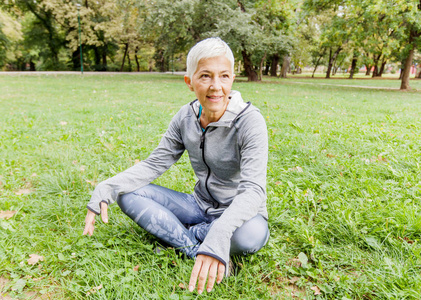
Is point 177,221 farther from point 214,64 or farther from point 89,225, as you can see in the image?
point 214,64

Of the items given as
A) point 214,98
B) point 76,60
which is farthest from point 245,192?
point 76,60

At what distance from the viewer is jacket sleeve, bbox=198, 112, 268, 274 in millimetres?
1374

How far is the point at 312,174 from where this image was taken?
10.5ft

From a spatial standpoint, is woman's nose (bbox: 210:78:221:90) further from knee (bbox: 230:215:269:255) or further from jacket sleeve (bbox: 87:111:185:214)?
knee (bbox: 230:215:269:255)

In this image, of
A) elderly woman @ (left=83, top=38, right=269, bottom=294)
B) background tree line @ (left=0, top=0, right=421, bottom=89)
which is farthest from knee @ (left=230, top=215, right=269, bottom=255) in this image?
background tree line @ (left=0, top=0, right=421, bottom=89)

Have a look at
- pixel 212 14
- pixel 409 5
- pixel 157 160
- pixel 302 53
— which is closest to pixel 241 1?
pixel 212 14

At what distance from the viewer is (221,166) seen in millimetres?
1918

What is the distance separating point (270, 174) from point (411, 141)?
2429 mm

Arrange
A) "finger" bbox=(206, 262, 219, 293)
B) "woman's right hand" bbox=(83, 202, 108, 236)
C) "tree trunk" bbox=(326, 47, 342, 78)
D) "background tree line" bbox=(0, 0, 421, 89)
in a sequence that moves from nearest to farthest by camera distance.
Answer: "finger" bbox=(206, 262, 219, 293), "woman's right hand" bbox=(83, 202, 108, 236), "background tree line" bbox=(0, 0, 421, 89), "tree trunk" bbox=(326, 47, 342, 78)

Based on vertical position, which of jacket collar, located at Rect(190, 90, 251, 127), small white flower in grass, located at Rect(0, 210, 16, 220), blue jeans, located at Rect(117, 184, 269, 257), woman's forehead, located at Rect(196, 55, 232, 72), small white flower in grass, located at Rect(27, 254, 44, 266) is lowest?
small white flower in grass, located at Rect(27, 254, 44, 266)

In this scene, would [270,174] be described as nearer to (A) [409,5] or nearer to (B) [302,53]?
(A) [409,5]

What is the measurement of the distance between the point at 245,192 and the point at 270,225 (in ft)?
2.95

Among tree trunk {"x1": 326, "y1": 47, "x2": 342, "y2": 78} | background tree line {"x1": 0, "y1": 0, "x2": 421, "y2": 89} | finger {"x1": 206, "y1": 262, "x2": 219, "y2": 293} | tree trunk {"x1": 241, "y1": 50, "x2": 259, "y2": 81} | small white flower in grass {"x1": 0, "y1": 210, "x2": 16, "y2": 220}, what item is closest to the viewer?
finger {"x1": 206, "y1": 262, "x2": 219, "y2": 293}

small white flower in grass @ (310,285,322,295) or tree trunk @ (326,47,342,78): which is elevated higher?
tree trunk @ (326,47,342,78)
